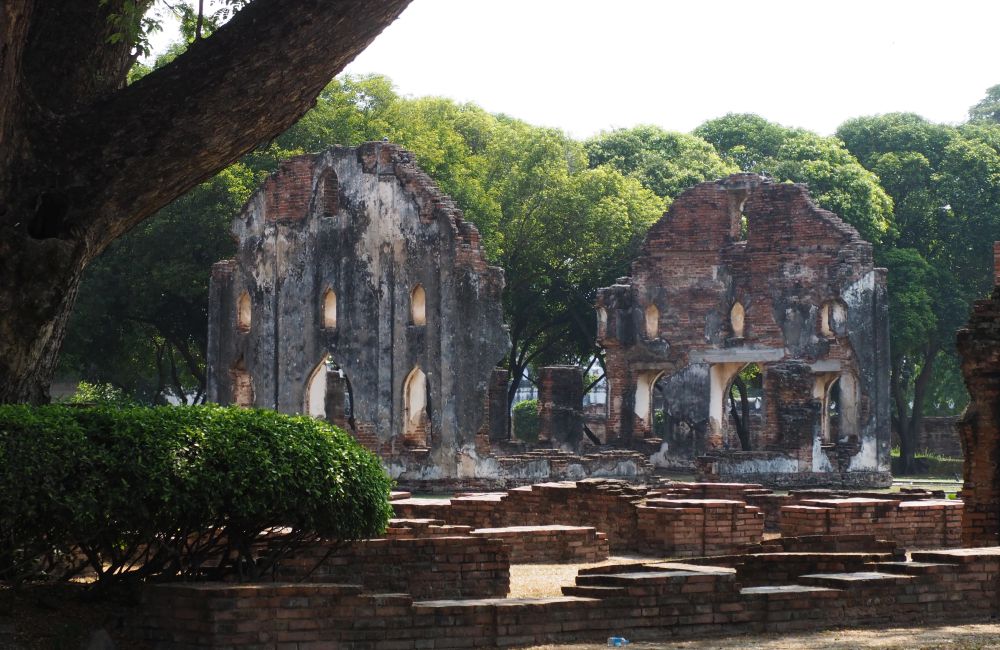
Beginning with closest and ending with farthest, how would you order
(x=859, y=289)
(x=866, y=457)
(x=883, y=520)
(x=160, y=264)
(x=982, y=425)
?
(x=982, y=425)
(x=883, y=520)
(x=866, y=457)
(x=859, y=289)
(x=160, y=264)

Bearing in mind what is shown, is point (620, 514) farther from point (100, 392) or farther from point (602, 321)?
point (100, 392)

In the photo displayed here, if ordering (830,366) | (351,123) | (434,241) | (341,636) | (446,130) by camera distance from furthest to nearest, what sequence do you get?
(446,130)
(351,123)
(830,366)
(434,241)
(341,636)

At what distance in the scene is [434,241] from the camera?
92.8 ft

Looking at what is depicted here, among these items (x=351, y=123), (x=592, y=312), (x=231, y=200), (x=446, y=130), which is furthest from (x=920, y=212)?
(x=231, y=200)

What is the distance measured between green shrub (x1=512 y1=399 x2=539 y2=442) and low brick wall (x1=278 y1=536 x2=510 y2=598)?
36.3 metres

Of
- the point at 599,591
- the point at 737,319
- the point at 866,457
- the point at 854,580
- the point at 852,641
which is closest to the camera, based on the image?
the point at 852,641

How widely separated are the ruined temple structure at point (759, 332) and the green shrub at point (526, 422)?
14.7 meters

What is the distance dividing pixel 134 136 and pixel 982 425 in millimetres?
7273

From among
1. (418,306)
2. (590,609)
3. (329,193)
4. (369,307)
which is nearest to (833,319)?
(418,306)

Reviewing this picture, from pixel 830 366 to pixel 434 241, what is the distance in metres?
8.46

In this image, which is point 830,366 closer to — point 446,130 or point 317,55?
point 446,130

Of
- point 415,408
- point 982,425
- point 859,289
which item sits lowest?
point 982,425

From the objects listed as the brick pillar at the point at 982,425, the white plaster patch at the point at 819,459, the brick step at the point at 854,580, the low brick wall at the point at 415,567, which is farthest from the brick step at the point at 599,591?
the white plaster patch at the point at 819,459

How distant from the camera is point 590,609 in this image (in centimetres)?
908
